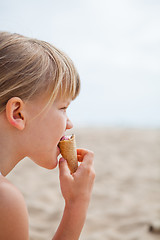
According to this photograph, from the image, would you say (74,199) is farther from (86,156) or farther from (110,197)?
(110,197)

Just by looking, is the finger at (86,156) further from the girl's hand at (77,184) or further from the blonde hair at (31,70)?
the blonde hair at (31,70)

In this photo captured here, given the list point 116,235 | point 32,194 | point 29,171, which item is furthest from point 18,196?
point 29,171

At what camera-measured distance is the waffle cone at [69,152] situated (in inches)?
76.4

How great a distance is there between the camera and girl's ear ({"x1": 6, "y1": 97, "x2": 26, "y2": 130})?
5.50ft

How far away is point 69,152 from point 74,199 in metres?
0.32

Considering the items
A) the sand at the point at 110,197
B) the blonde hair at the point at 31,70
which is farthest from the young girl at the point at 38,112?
the sand at the point at 110,197

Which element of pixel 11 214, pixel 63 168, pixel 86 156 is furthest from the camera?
pixel 86 156

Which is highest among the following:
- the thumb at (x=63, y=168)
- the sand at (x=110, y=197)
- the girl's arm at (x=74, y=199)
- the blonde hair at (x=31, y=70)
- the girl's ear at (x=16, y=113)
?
the blonde hair at (x=31, y=70)

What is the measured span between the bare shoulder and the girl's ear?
34 cm

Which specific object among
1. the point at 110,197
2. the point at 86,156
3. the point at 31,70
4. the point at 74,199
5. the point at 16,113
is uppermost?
the point at 31,70

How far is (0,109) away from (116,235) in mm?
1802

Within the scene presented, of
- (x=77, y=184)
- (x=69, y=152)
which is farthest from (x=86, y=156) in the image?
(x=77, y=184)

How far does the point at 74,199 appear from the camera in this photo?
1781 millimetres

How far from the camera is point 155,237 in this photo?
270 centimetres
